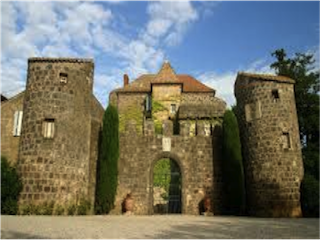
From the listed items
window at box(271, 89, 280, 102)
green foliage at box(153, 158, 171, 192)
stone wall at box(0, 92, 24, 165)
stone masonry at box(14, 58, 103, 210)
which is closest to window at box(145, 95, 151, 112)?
green foliage at box(153, 158, 171, 192)

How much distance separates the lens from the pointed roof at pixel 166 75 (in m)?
30.0

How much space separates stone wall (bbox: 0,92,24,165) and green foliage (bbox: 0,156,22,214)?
1.69 m

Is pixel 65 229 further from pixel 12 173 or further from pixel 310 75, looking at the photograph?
pixel 310 75

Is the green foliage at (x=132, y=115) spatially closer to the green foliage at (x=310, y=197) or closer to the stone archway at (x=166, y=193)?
the stone archway at (x=166, y=193)

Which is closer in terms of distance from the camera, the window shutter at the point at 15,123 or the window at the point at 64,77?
the window at the point at 64,77

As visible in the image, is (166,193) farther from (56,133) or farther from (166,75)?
(166,75)

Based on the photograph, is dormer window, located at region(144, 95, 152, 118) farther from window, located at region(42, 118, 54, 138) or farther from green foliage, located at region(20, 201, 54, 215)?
green foliage, located at region(20, 201, 54, 215)

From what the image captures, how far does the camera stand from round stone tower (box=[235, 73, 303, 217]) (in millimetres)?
15938

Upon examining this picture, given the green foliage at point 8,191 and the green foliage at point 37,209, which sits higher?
the green foliage at point 8,191

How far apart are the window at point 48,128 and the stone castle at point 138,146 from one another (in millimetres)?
41

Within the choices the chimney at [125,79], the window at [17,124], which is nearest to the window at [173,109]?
the chimney at [125,79]

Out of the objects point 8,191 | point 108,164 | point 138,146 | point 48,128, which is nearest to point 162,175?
point 138,146

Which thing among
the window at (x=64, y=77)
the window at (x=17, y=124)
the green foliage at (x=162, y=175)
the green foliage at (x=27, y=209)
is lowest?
the green foliage at (x=27, y=209)

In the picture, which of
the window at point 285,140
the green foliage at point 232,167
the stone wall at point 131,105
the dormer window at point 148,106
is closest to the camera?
the window at point 285,140
